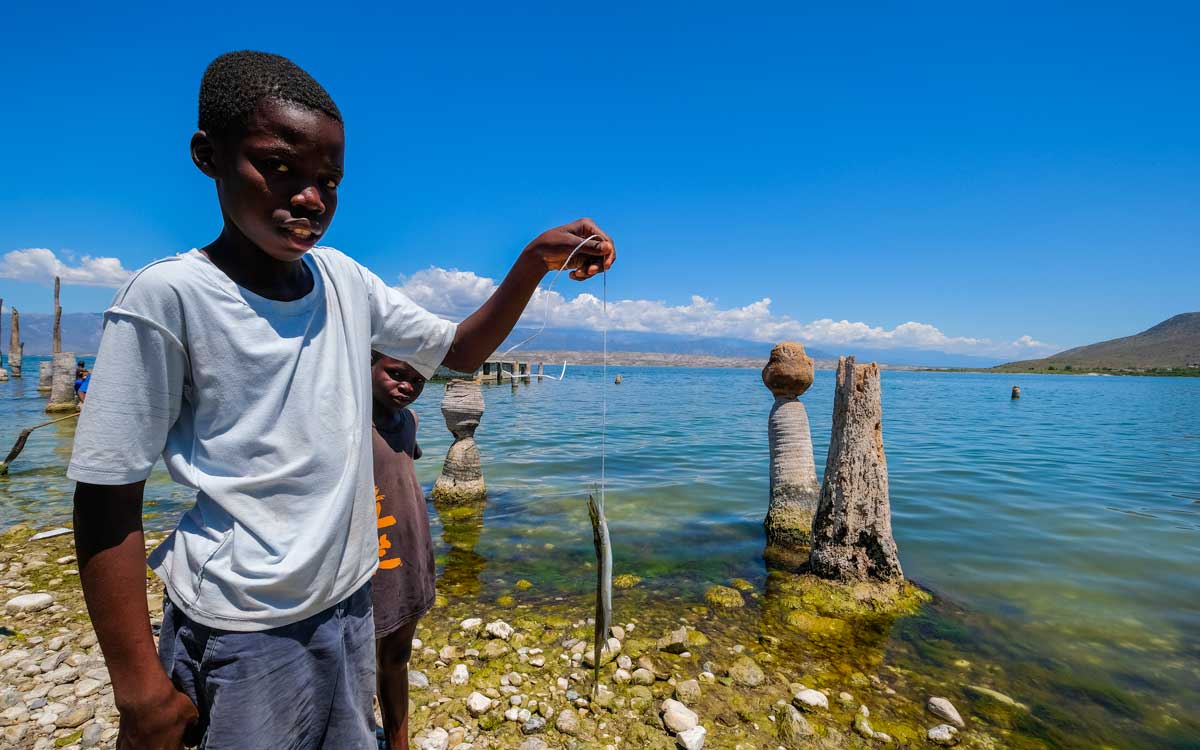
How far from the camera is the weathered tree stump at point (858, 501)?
675 cm

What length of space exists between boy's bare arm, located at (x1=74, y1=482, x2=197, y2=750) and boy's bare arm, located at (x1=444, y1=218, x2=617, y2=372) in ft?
3.86

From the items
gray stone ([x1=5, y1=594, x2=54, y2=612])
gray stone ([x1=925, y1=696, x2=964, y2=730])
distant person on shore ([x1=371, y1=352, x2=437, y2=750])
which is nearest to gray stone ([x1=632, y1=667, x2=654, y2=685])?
distant person on shore ([x1=371, y1=352, x2=437, y2=750])

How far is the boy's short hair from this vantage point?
1517mm

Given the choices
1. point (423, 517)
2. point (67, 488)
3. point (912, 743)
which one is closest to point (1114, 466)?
point (912, 743)

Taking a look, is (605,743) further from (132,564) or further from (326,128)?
(326,128)

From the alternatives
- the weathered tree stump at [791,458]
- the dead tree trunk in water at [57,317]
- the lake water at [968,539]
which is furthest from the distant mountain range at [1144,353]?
the dead tree trunk in water at [57,317]

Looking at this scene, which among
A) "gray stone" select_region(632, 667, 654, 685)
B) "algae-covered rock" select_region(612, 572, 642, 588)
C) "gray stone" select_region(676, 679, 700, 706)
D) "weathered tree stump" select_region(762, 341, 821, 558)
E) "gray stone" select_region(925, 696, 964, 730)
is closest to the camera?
"gray stone" select_region(676, 679, 700, 706)

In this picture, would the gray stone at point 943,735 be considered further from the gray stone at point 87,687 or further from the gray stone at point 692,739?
the gray stone at point 87,687

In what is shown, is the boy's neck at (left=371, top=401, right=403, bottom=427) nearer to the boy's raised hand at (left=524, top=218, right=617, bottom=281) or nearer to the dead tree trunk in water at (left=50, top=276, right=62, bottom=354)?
the boy's raised hand at (left=524, top=218, right=617, bottom=281)

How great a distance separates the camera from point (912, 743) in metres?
4.12

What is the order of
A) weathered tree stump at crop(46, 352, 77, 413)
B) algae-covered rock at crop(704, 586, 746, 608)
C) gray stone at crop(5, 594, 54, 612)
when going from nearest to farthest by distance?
gray stone at crop(5, 594, 54, 612), algae-covered rock at crop(704, 586, 746, 608), weathered tree stump at crop(46, 352, 77, 413)

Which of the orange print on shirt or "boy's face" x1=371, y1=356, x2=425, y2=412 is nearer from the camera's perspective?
the orange print on shirt

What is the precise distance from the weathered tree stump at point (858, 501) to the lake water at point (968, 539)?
32.5 inches

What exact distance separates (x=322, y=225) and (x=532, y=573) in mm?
6580
